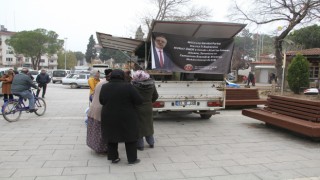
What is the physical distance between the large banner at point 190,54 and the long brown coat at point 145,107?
265 centimetres

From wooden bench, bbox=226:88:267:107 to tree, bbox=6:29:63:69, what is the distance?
65169 mm

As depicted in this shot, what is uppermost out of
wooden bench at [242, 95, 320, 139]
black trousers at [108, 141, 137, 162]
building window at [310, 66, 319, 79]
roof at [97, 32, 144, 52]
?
roof at [97, 32, 144, 52]

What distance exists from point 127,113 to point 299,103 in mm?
4615

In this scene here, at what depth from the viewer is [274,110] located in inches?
330

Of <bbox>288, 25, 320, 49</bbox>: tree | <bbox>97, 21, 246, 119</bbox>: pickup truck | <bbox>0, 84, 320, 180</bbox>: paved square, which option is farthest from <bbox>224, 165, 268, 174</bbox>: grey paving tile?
<bbox>288, 25, 320, 49</bbox>: tree

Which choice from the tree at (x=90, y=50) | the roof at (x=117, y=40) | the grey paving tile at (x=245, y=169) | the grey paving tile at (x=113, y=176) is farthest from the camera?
the tree at (x=90, y=50)

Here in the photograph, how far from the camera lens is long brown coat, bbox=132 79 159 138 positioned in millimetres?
5582

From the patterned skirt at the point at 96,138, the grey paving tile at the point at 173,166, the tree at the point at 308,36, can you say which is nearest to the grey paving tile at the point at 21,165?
the patterned skirt at the point at 96,138

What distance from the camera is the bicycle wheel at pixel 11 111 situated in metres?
8.59

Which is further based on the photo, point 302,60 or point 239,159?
point 302,60

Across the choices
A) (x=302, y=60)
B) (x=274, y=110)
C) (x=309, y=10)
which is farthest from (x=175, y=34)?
(x=309, y=10)

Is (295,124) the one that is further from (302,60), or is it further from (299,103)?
(302,60)

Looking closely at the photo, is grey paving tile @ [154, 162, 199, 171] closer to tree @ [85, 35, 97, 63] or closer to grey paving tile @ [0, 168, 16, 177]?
grey paving tile @ [0, 168, 16, 177]

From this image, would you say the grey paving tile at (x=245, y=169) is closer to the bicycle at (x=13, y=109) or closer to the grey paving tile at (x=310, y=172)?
the grey paving tile at (x=310, y=172)
